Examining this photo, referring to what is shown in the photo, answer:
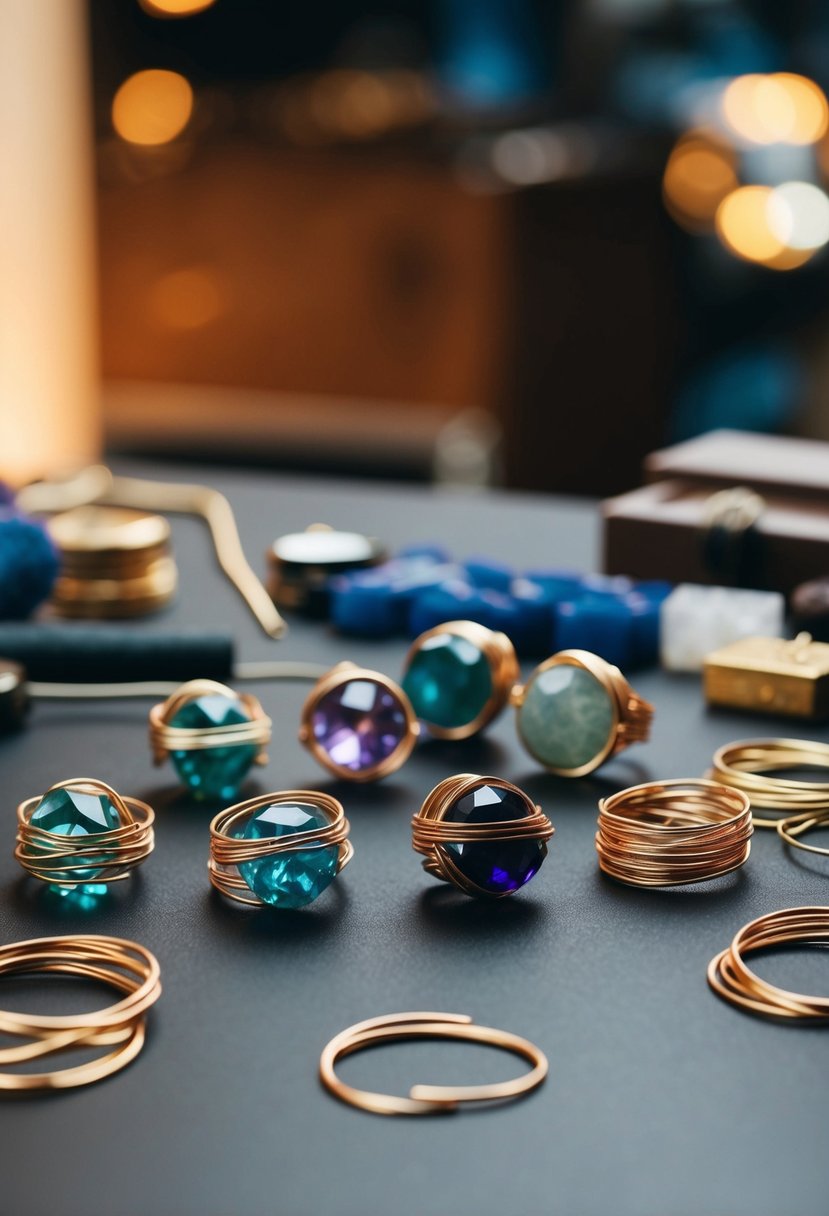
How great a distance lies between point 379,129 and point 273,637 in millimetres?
2446

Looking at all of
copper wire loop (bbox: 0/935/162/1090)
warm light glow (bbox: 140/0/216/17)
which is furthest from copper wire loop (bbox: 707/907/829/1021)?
warm light glow (bbox: 140/0/216/17)

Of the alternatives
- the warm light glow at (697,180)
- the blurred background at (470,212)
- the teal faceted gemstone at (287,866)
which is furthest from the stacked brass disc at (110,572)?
the warm light glow at (697,180)

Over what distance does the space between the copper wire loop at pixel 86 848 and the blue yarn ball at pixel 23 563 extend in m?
0.45

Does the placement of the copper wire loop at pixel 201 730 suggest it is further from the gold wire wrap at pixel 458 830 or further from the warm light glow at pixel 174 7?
the warm light glow at pixel 174 7

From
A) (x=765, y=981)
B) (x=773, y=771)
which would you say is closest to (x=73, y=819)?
(x=765, y=981)

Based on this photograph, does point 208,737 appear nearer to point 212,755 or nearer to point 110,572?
point 212,755

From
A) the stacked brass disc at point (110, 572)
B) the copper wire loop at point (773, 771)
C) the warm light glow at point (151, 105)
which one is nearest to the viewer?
the copper wire loop at point (773, 771)

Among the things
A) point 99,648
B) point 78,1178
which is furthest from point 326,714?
point 78,1178

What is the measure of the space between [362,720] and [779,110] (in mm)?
2581

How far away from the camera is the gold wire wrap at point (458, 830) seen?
734 millimetres

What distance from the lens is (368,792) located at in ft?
3.01

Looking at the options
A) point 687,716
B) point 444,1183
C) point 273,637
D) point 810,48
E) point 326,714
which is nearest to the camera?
point 444,1183

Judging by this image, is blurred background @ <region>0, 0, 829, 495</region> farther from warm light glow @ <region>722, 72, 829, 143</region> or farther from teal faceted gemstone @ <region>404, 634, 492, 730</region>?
teal faceted gemstone @ <region>404, 634, 492, 730</region>

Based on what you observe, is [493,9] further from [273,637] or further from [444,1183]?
[444,1183]
